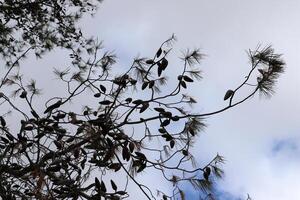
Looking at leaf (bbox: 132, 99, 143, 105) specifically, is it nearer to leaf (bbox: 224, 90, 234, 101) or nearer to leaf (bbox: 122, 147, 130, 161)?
leaf (bbox: 122, 147, 130, 161)

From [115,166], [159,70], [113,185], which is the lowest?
[113,185]

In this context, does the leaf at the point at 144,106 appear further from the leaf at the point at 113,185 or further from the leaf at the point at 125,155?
the leaf at the point at 113,185

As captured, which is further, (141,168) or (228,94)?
(141,168)

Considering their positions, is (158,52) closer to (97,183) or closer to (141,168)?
(141,168)

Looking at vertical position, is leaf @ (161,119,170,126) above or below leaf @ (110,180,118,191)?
above

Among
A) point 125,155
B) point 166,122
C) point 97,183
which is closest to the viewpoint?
point 97,183

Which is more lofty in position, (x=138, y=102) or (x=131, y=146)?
(x=138, y=102)

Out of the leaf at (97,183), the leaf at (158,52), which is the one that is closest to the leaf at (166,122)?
the leaf at (158,52)

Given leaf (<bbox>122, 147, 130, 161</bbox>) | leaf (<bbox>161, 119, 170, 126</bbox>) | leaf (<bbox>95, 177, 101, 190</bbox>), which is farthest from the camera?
leaf (<bbox>161, 119, 170, 126</bbox>)

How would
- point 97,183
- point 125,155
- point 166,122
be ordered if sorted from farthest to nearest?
1. point 166,122
2. point 125,155
3. point 97,183

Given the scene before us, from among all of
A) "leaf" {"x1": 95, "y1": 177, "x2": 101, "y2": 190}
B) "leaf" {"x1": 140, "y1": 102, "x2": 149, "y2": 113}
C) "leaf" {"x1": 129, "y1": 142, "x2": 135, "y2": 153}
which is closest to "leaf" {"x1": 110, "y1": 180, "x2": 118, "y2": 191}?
"leaf" {"x1": 95, "y1": 177, "x2": 101, "y2": 190}

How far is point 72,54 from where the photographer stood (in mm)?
4914

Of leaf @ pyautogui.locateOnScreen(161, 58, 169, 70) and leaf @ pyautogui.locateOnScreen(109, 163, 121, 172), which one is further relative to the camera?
leaf @ pyautogui.locateOnScreen(161, 58, 169, 70)

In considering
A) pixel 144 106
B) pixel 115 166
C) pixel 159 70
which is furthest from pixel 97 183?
pixel 159 70
